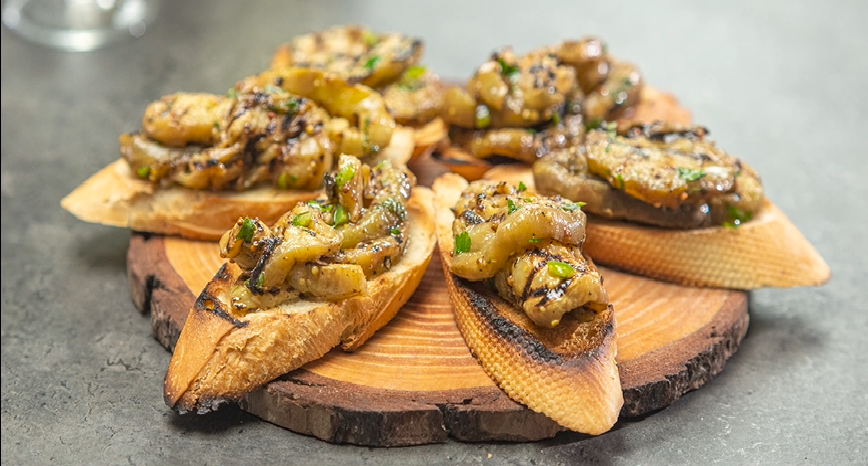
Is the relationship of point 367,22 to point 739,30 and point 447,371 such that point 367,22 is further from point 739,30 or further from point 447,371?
point 447,371

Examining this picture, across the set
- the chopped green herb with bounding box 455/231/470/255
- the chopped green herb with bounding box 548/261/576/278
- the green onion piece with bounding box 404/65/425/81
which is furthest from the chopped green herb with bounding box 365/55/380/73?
the chopped green herb with bounding box 548/261/576/278

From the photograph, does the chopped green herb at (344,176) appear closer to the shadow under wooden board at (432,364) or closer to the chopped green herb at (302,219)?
the chopped green herb at (302,219)

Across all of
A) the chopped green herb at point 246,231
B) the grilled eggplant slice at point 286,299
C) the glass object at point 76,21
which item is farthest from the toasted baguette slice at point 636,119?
the glass object at point 76,21

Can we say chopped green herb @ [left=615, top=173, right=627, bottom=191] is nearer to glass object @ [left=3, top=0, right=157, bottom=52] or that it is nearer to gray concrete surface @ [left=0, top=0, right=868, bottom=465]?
gray concrete surface @ [left=0, top=0, right=868, bottom=465]

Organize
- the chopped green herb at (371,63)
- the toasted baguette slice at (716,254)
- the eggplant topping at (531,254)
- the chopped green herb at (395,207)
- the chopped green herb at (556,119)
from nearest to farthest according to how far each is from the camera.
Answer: the eggplant topping at (531,254) → the chopped green herb at (395,207) → the toasted baguette slice at (716,254) → the chopped green herb at (556,119) → the chopped green herb at (371,63)

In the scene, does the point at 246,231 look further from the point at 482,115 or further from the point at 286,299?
the point at 482,115

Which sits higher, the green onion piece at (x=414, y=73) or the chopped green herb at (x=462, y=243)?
the green onion piece at (x=414, y=73)
